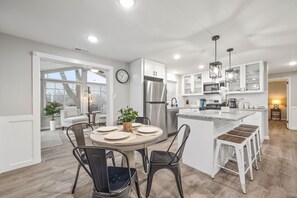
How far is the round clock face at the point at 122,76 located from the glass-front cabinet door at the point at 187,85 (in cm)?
297

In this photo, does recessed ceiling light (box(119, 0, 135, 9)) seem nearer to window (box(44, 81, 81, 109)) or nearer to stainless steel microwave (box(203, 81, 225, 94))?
stainless steel microwave (box(203, 81, 225, 94))

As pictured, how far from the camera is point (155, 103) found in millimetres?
3928

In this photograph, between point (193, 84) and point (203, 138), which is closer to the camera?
point (203, 138)

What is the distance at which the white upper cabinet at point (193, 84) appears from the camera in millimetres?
5551

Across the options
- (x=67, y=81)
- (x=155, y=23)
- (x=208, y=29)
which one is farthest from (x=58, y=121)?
(x=208, y=29)

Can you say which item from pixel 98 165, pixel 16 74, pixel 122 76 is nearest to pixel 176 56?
pixel 122 76

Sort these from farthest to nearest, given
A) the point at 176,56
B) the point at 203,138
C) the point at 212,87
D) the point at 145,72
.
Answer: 1. the point at 212,87
2. the point at 145,72
3. the point at 176,56
4. the point at 203,138

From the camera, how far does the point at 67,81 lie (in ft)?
21.7

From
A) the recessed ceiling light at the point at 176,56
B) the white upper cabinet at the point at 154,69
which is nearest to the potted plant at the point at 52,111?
the white upper cabinet at the point at 154,69

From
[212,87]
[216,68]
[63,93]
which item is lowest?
[63,93]

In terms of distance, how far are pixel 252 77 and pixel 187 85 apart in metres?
2.34

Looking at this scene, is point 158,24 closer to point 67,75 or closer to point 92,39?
point 92,39

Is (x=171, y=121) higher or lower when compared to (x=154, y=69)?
lower

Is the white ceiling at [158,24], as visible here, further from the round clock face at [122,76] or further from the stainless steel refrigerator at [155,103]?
the stainless steel refrigerator at [155,103]
